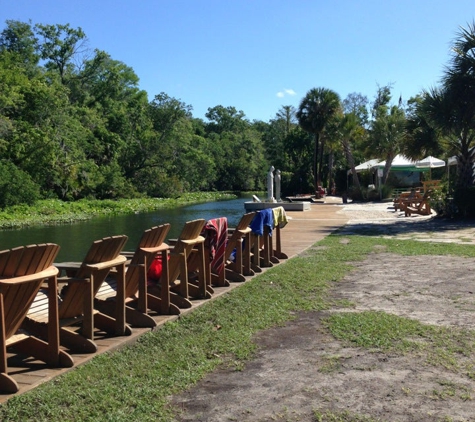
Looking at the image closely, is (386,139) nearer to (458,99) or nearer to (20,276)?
(458,99)

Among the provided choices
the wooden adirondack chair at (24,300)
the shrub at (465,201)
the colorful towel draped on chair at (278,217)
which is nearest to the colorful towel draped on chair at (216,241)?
the colorful towel draped on chair at (278,217)

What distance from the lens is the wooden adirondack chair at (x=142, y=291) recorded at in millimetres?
5449

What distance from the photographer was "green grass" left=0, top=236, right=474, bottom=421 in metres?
3.65

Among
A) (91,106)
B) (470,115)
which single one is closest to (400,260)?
(470,115)

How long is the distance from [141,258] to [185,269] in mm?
892

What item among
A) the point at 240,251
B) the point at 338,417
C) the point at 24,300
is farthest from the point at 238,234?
the point at 338,417

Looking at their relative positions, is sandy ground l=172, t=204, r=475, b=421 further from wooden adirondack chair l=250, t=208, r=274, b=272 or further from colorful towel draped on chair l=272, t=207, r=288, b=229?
colorful towel draped on chair l=272, t=207, r=288, b=229

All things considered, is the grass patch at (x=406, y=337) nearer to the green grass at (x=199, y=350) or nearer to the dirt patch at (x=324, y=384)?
the green grass at (x=199, y=350)

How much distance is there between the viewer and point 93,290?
4.87 metres

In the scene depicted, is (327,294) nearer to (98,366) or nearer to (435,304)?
(435,304)

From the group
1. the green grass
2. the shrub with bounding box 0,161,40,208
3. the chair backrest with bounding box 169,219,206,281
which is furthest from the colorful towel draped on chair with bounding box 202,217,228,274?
the shrub with bounding box 0,161,40,208

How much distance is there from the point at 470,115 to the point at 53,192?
29.2m

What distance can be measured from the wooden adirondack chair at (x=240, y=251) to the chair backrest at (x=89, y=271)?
314 centimetres

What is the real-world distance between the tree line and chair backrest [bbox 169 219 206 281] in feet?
46.7
